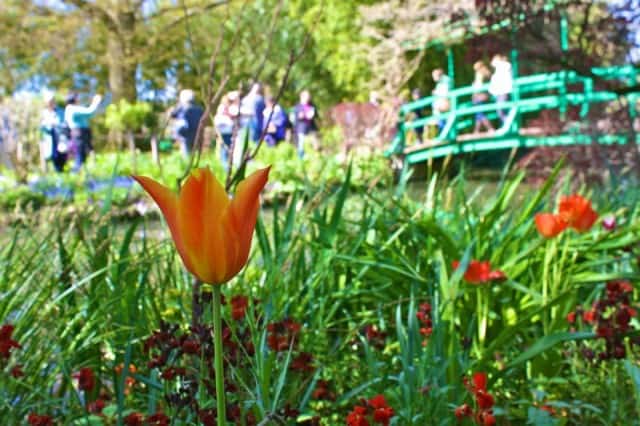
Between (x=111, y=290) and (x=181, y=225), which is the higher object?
(x=181, y=225)

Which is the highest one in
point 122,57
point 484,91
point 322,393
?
point 122,57

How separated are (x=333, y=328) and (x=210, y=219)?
65.5 inches

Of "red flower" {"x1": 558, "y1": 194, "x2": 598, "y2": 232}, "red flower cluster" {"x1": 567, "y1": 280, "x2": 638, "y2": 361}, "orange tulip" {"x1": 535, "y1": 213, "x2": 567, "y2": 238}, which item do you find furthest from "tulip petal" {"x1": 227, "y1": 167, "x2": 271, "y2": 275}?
"red flower" {"x1": 558, "y1": 194, "x2": 598, "y2": 232}

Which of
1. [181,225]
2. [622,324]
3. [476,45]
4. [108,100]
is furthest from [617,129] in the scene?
[108,100]

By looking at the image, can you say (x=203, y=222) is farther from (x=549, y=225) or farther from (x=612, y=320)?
(x=549, y=225)

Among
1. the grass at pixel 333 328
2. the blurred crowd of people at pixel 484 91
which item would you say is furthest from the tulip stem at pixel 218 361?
the blurred crowd of people at pixel 484 91

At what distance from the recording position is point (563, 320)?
2.42 metres

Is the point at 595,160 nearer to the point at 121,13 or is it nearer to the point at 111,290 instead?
the point at 111,290

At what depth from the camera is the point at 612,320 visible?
218 cm


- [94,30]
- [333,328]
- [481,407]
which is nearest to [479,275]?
[333,328]

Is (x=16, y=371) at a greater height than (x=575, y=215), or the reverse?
(x=575, y=215)

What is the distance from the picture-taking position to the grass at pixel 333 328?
5.40ft

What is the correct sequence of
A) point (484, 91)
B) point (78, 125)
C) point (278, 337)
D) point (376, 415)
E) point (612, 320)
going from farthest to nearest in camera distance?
1. point (484, 91)
2. point (78, 125)
3. point (612, 320)
4. point (278, 337)
5. point (376, 415)

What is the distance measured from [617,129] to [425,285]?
4646 mm
